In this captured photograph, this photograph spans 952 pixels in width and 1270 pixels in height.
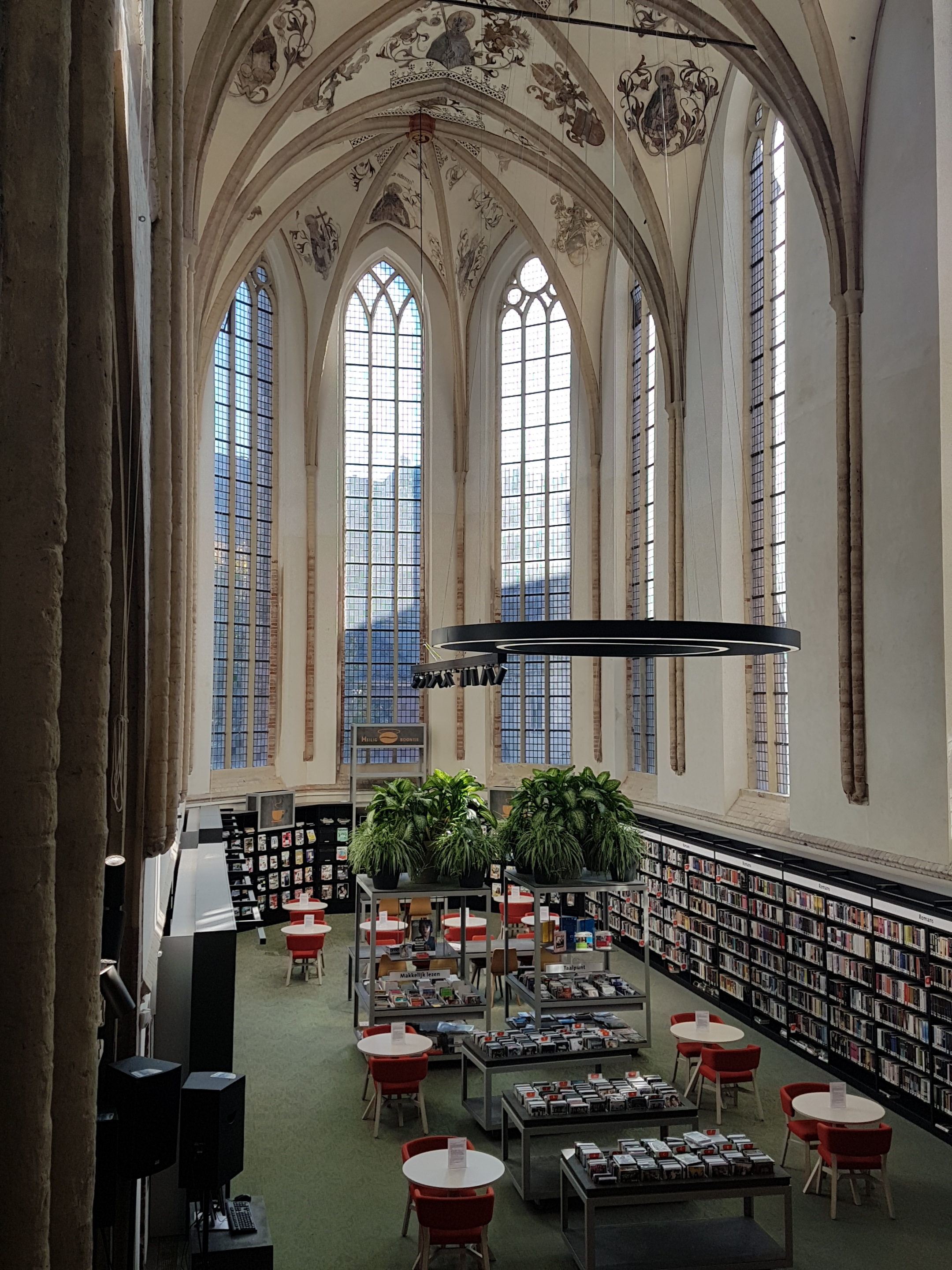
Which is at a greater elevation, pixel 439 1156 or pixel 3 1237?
pixel 3 1237

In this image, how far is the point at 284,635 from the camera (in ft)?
68.2

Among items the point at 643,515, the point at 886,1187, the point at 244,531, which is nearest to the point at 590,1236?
the point at 886,1187

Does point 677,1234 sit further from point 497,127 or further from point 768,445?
point 497,127

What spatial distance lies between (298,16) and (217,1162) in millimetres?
14061

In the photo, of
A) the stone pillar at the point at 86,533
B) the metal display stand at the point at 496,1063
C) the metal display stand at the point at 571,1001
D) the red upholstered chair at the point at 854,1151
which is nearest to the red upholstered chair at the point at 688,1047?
the metal display stand at the point at 571,1001

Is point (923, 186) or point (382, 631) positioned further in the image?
point (382, 631)

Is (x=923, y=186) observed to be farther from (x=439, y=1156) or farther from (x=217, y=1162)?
(x=217, y=1162)

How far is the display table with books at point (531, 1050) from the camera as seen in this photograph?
9734mm

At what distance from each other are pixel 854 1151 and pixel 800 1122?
30.5 inches

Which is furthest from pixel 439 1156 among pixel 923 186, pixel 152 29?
pixel 923 186

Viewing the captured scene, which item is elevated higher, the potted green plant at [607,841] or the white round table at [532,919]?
the potted green plant at [607,841]

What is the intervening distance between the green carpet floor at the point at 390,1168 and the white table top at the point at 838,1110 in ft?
2.34

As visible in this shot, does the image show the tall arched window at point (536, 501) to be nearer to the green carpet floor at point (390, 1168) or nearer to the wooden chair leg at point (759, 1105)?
the green carpet floor at point (390, 1168)

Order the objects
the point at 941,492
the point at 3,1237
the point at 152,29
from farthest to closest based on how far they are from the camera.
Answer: the point at 941,492 < the point at 152,29 < the point at 3,1237
